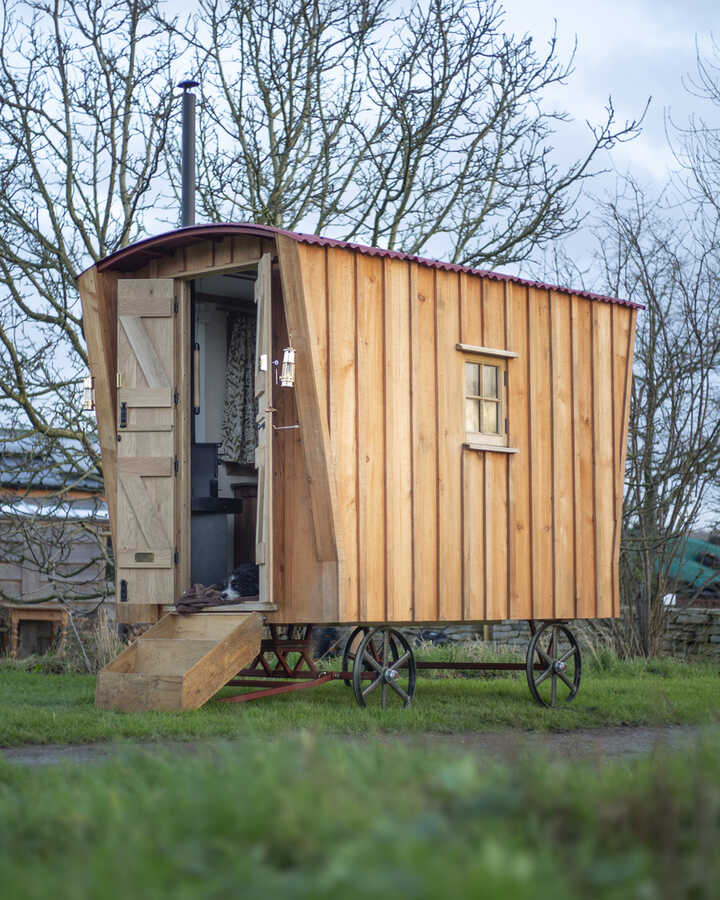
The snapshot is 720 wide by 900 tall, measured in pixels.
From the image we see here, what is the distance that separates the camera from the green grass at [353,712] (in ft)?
21.5

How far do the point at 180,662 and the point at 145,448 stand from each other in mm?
1714

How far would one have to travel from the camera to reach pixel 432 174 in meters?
13.7

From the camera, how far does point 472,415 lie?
8859 mm

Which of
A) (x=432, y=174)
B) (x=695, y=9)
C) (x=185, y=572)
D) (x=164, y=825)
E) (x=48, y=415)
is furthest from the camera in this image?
(x=432, y=174)

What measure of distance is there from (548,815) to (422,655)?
9137 millimetres

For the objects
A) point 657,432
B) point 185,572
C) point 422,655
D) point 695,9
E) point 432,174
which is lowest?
point 422,655

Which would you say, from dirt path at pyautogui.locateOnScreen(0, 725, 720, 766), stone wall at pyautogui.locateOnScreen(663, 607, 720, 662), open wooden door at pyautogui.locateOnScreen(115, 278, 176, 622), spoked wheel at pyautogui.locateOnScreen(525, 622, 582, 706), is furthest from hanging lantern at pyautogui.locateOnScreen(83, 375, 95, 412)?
stone wall at pyautogui.locateOnScreen(663, 607, 720, 662)

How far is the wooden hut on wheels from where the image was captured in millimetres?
Result: 7820

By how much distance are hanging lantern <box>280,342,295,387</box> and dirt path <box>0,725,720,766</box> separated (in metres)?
2.37

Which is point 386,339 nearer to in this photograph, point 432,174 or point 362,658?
point 362,658

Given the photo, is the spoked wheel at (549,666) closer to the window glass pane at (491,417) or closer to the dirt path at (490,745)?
the dirt path at (490,745)

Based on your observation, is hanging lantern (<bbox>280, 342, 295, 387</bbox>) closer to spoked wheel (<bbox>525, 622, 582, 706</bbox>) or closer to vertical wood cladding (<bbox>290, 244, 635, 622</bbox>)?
vertical wood cladding (<bbox>290, 244, 635, 622</bbox>)

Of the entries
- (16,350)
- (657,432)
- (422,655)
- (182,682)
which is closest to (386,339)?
(182,682)

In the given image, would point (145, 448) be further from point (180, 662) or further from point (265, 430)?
point (180, 662)
